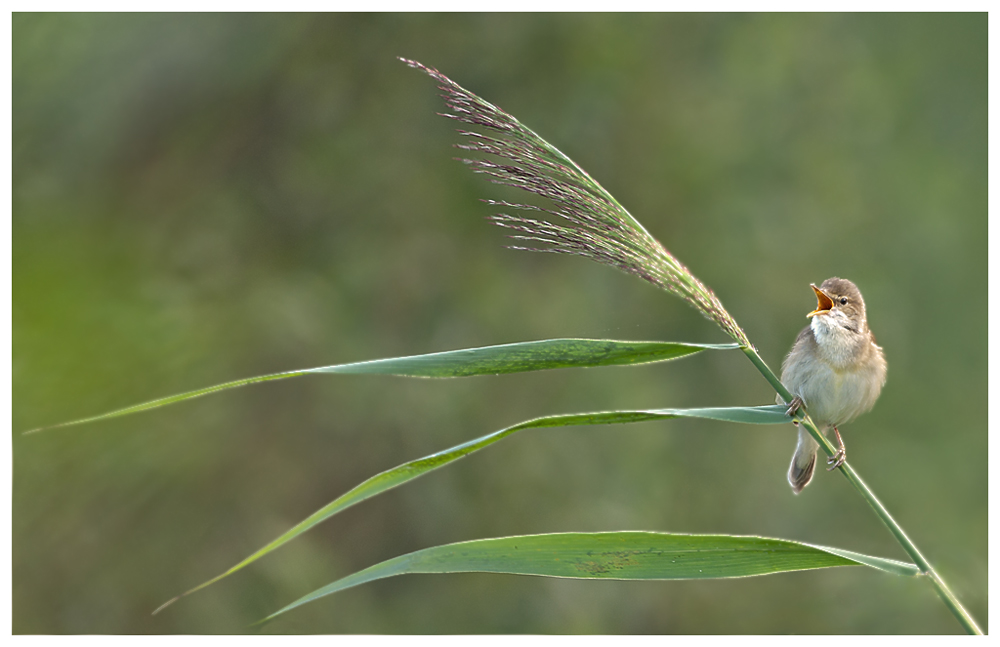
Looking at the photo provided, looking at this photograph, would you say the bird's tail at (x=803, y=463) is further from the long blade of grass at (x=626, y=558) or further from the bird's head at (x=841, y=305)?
the long blade of grass at (x=626, y=558)

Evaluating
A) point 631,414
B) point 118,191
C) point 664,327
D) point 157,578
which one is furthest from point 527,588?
point 631,414

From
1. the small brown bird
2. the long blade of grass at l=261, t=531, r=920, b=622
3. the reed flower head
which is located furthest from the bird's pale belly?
the reed flower head

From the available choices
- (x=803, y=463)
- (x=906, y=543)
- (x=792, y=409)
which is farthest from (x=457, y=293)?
(x=906, y=543)

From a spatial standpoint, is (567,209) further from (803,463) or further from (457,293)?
(457,293)

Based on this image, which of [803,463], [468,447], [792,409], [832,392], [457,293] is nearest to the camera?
[468,447]
